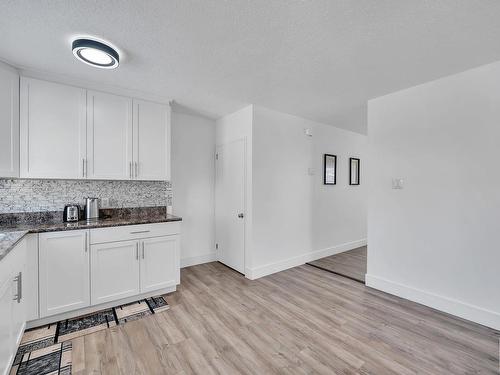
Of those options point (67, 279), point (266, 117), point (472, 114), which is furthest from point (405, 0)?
point (67, 279)

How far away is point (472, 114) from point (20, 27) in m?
3.95

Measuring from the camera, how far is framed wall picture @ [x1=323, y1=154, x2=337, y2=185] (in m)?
4.29

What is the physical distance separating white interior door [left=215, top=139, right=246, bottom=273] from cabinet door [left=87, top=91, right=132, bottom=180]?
1.44 m

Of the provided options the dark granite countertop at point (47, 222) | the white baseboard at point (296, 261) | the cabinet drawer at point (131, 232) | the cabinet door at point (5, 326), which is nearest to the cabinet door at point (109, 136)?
the dark granite countertop at point (47, 222)

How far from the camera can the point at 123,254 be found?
8.39 ft

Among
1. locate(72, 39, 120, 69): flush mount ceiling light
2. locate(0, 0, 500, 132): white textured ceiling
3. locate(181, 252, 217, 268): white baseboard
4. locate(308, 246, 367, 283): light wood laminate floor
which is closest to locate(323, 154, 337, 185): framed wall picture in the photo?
locate(308, 246, 367, 283): light wood laminate floor

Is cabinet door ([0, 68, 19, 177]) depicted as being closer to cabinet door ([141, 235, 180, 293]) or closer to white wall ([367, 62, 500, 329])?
cabinet door ([141, 235, 180, 293])

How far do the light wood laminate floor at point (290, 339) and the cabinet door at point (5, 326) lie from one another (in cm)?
42

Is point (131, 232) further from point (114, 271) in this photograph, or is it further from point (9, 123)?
point (9, 123)

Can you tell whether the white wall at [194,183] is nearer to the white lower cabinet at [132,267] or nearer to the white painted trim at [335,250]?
the white lower cabinet at [132,267]

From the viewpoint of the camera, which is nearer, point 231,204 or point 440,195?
point 440,195

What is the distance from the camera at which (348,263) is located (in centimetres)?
400

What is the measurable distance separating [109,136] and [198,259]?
2279mm

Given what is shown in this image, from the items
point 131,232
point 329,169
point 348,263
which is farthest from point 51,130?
point 348,263
